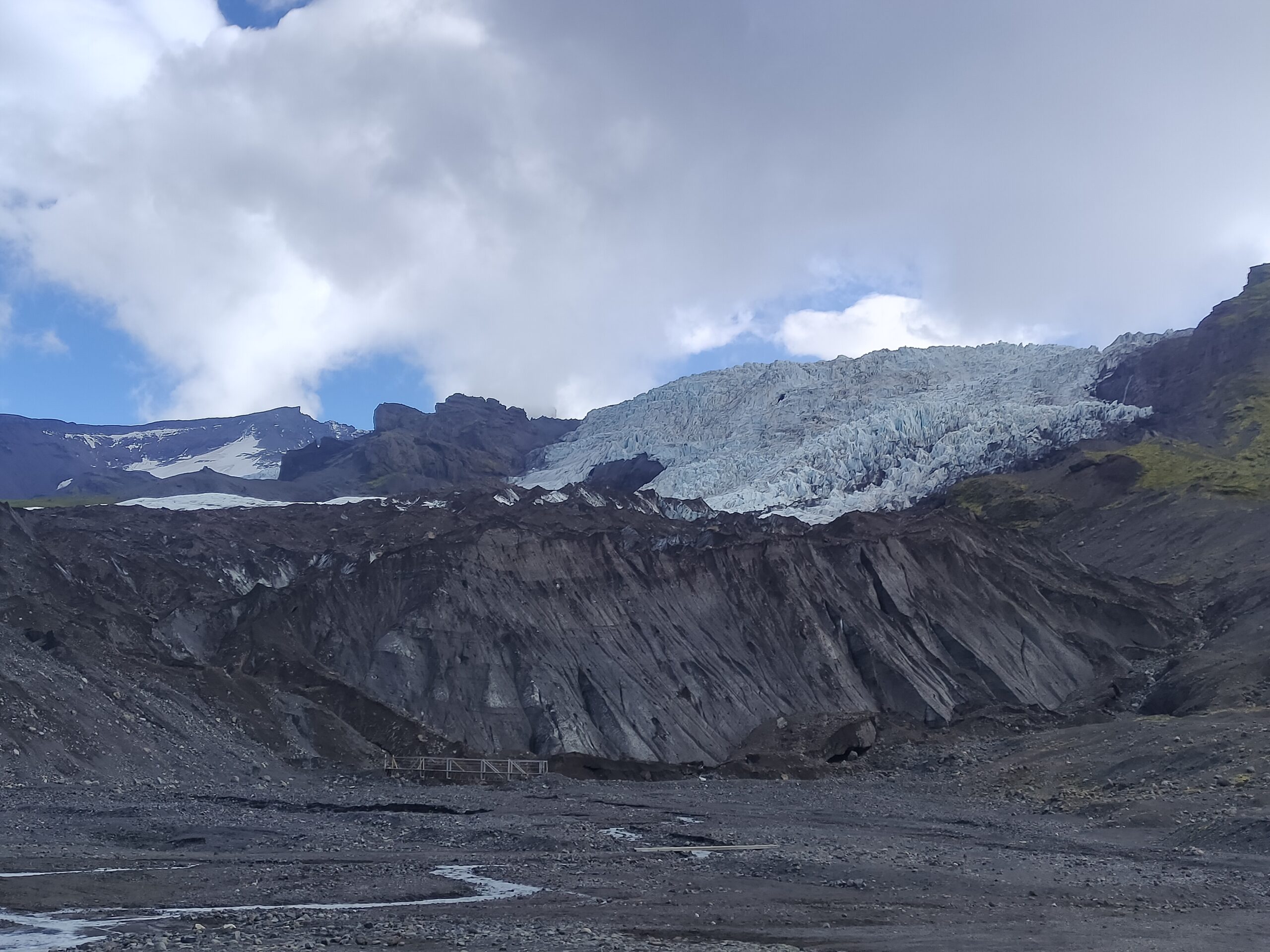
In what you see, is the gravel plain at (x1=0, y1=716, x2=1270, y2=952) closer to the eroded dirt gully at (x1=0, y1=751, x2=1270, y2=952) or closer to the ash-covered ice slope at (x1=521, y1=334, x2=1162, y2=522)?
the eroded dirt gully at (x1=0, y1=751, x2=1270, y2=952)

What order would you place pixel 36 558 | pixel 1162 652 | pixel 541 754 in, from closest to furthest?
pixel 541 754, pixel 36 558, pixel 1162 652

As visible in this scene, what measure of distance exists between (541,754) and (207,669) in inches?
613

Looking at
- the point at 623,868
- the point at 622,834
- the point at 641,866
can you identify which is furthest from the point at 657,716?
the point at 623,868

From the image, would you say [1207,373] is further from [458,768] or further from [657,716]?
[458,768]

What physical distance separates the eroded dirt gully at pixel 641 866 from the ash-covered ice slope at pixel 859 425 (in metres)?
98.3

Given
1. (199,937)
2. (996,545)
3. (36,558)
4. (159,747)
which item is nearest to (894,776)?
(159,747)

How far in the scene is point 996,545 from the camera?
8988 centimetres

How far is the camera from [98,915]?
1706 cm

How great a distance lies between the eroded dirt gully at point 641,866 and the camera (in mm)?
16922

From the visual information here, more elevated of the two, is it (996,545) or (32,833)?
(996,545)

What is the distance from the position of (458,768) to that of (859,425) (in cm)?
11707

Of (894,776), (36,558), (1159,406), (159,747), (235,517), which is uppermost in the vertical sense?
(1159,406)

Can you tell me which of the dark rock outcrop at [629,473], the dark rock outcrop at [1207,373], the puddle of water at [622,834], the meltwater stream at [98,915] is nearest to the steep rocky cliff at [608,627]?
the puddle of water at [622,834]

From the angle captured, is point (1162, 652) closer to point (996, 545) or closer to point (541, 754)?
point (996, 545)
